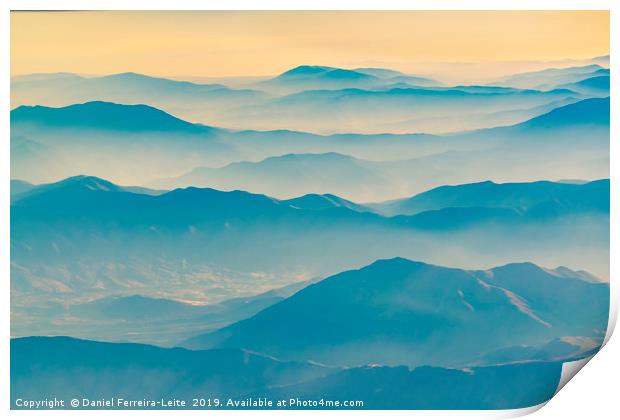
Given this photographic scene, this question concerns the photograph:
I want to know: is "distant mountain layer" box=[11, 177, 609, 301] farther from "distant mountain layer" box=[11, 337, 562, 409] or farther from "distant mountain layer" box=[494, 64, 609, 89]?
"distant mountain layer" box=[494, 64, 609, 89]

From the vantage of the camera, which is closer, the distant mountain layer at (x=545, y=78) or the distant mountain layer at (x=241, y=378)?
the distant mountain layer at (x=241, y=378)

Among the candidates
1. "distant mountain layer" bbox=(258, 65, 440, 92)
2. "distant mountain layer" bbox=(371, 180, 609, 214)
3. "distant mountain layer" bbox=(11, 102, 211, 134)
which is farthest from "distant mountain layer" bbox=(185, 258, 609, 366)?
"distant mountain layer" bbox=(11, 102, 211, 134)

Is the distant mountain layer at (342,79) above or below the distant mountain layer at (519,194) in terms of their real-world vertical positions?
above

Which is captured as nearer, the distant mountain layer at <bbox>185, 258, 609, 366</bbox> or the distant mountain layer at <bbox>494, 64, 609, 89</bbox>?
the distant mountain layer at <bbox>185, 258, 609, 366</bbox>

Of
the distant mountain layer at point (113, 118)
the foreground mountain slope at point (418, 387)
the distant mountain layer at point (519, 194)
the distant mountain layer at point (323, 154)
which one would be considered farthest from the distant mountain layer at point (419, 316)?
the distant mountain layer at point (113, 118)

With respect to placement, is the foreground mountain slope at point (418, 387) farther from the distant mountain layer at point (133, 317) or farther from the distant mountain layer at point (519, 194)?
the distant mountain layer at point (519, 194)

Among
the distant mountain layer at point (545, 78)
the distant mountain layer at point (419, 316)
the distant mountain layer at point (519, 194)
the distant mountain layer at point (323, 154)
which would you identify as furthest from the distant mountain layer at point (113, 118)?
the distant mountain layer at point (545, 78)

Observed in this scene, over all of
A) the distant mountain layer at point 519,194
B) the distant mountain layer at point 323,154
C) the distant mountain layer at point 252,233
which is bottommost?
the distant mountain layer at point 252,233
